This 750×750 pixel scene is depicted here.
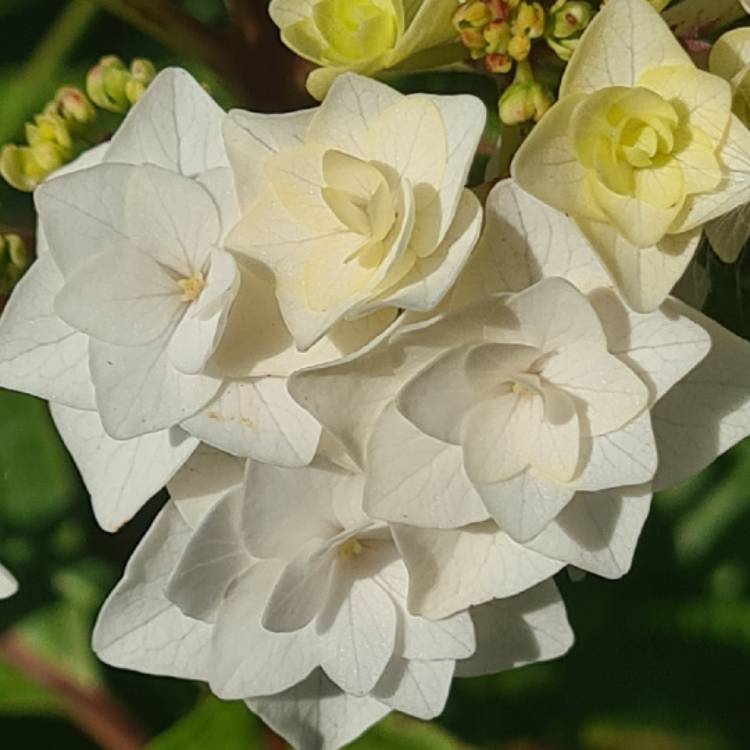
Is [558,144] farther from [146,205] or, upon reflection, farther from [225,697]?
[225,697]

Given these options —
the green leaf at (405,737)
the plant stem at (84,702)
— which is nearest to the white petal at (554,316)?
the green leaf at (405,737)

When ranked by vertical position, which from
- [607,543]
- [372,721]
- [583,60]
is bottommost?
[372,721]

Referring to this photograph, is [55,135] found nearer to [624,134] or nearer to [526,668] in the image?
[624,134]

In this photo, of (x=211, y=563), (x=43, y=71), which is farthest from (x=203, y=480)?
(x=43, y=71)

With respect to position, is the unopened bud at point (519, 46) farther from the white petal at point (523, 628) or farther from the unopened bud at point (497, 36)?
the white petal at point (523, 628)

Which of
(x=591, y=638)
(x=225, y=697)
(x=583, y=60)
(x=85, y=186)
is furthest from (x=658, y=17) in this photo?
(x=591, y=638)
